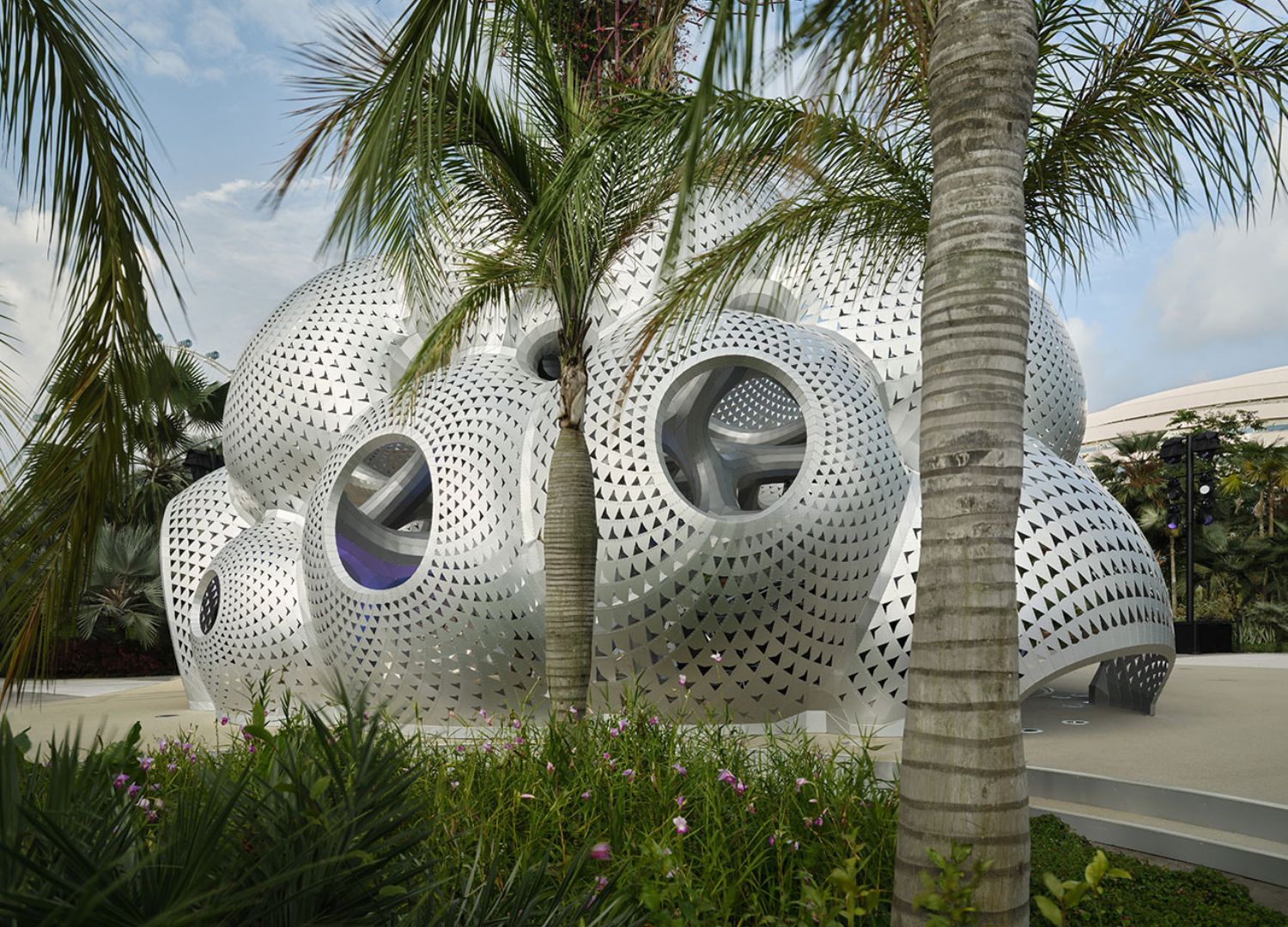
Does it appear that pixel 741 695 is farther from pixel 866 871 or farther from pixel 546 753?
pixel 866 871

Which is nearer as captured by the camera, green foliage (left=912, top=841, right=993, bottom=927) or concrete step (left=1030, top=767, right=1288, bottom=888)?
green foliage (left=912, top=841, right=993, bottom=927)

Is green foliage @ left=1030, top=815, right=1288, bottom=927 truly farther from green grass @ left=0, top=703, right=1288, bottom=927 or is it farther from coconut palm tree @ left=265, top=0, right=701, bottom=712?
coconut palm tree @ left=265, top=0, right=701, bottom=712

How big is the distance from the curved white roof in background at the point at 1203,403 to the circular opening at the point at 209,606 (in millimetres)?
70293

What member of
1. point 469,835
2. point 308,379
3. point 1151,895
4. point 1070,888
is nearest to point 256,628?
point 308,379

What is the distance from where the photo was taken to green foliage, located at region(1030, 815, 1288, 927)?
3.93 metres

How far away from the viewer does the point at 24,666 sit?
327 centimetres

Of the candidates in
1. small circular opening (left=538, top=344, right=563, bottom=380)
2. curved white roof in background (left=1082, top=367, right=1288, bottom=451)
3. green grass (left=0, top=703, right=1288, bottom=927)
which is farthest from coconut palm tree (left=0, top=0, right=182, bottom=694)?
curved white roof in background (left=1082, top=367, right=1288, bottom=451)

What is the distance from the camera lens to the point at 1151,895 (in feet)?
13.9

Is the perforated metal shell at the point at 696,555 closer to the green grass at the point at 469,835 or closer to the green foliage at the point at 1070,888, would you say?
the green grass at the point at 469,835

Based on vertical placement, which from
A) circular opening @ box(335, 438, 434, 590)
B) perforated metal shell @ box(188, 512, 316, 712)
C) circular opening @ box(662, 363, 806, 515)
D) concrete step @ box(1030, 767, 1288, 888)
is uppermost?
circular opening @ box(662, 363, 806, 515)

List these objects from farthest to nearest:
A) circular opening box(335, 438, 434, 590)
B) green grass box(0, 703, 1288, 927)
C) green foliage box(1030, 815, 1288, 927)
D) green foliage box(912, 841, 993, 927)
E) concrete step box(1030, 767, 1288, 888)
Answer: circular opening box(335, 438, 434, 590), concrete step box(1030, 767, 1288, 888), green foliage box(1030, 815, 1288, 927), green foliage box(912, 841, 993, 927), green grass box(0, 703, 1288, 927)

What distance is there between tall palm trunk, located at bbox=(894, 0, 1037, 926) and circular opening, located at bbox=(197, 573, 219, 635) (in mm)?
12007

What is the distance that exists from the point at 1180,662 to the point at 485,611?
54.7ft

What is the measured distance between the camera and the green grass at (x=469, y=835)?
1776mm
